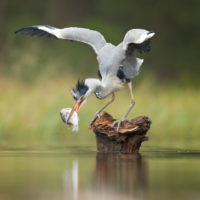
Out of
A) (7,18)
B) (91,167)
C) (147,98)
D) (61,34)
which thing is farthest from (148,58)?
(91,167)

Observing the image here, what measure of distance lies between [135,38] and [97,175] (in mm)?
2800

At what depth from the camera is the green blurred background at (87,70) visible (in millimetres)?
13849

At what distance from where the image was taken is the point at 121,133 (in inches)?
357

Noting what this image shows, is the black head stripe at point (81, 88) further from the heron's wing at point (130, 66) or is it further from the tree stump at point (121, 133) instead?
the heron's wing at point (130, 66)

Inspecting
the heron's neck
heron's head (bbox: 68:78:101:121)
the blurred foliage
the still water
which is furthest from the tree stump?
the blurred foliage

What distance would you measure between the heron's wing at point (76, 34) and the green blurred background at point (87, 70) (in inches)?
61.6

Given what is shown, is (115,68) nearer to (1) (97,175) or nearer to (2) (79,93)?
(2) (79,93)

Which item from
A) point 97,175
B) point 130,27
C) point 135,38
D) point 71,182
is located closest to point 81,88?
point 135,38

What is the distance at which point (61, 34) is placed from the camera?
10445 mm

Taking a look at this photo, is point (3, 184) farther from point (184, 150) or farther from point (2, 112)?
point (2, 112)

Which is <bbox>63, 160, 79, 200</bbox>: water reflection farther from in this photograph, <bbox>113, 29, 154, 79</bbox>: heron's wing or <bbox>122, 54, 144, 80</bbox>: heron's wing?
<bbox>122, 54, 144, 80</bbox>: heron's wing

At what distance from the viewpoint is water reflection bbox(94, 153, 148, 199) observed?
579 cm

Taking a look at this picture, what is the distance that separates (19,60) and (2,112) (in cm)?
418

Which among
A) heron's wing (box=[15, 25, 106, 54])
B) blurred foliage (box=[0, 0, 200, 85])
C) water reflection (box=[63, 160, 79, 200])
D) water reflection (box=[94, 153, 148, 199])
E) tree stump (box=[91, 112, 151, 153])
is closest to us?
water reflection (box=[63, 160, 79, 200])
